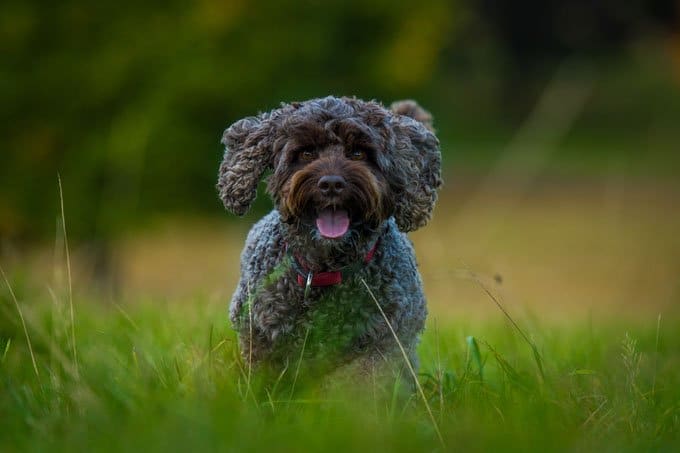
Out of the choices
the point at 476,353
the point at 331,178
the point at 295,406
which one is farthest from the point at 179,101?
the point at 295,406

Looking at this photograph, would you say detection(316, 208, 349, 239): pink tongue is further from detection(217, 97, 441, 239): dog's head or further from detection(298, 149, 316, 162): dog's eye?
detection(298, 149, 316, 162): dog's eye

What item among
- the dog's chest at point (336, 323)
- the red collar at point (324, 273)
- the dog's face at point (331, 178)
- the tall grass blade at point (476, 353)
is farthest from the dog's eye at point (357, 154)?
the tall grass blade at point (476, 353)

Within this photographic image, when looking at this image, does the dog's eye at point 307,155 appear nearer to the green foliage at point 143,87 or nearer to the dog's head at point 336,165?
the dog's head at point 336,165

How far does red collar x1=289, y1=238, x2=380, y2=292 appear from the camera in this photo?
15.5ft

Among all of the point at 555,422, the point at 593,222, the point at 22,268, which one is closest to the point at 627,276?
the point at 593,222

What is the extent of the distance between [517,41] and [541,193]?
8.20 metres

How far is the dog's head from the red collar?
0.23 meters

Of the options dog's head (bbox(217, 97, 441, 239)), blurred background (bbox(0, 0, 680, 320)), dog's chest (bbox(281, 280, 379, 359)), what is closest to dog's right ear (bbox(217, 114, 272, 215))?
dog's head (bbox(217, 97, 441, 239))

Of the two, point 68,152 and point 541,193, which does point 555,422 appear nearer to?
point 68,152

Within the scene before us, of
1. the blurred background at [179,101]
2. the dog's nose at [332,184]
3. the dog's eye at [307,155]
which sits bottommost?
the blurred background at [179,101]

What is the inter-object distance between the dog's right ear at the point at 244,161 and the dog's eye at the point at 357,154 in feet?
1.58

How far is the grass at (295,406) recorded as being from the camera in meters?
3.30

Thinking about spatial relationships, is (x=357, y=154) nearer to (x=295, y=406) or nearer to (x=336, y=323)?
(x=336, y=323)

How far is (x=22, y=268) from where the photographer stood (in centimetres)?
711
